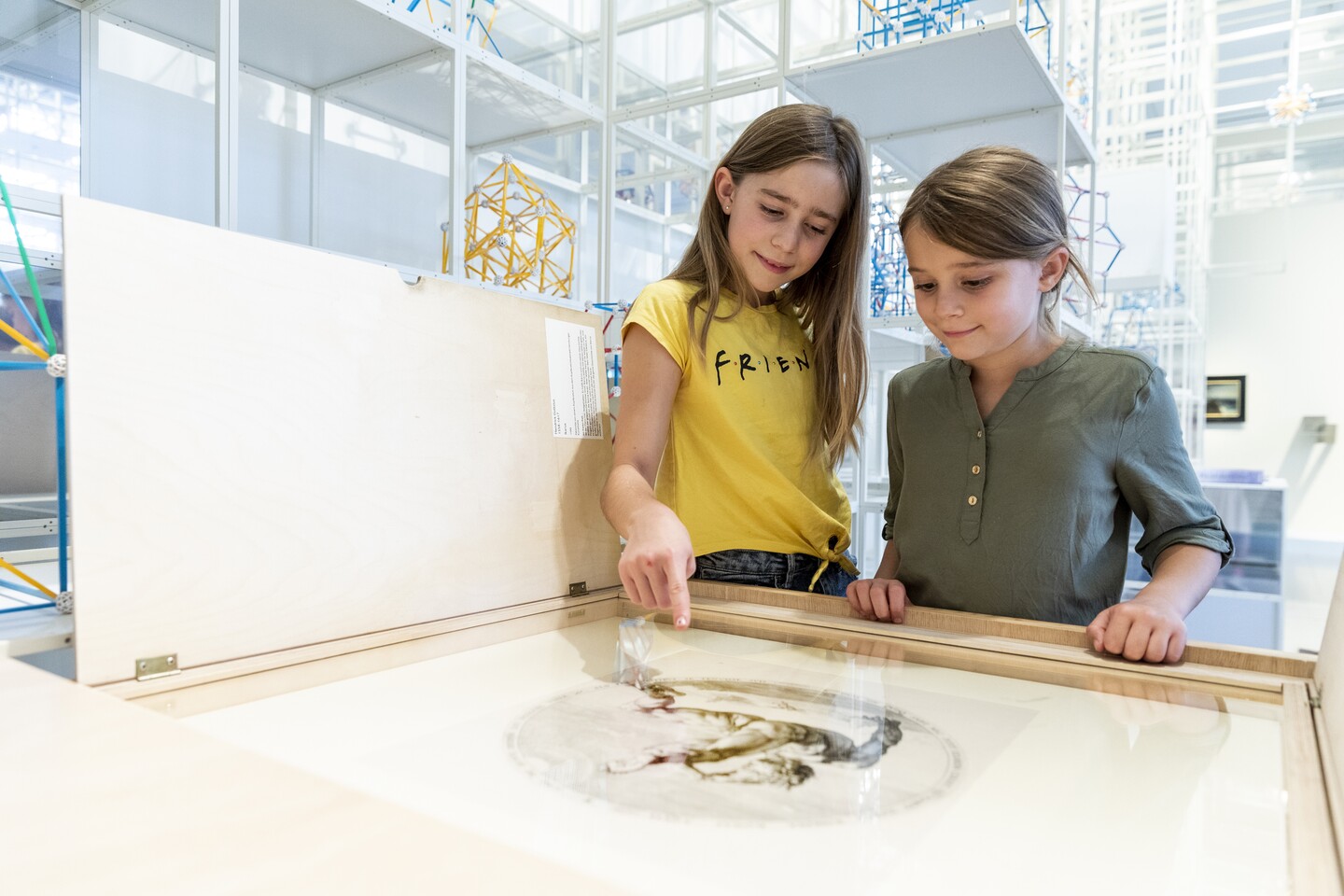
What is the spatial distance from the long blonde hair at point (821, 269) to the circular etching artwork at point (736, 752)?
0.38 meters

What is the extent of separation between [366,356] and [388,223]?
1.78 m

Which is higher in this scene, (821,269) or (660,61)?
(660,61)

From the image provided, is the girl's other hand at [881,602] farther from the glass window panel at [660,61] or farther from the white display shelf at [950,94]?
the glass window panel at [660,61]

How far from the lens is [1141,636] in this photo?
0.46 meters

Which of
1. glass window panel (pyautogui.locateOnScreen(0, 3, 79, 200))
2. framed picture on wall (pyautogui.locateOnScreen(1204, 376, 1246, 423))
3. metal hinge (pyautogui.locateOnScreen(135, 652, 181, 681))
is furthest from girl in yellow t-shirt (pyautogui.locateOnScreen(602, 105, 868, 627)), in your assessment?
framed picture on wall (pyautogui.locateOnScreen(1204, 376, 1246, 423))

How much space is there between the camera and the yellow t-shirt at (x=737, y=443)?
0.73 metres

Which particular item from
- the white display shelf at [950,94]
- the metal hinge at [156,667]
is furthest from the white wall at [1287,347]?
the metal hinge at [156,667]

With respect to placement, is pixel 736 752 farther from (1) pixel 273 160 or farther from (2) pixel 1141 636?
(1) pixel 273 160

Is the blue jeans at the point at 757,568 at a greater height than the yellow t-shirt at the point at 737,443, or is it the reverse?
the yellow t-shirt at the point at 737,443

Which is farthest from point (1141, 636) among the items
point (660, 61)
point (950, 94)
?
point (660, 61)

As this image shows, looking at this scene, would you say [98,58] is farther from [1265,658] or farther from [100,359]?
[1265,658]

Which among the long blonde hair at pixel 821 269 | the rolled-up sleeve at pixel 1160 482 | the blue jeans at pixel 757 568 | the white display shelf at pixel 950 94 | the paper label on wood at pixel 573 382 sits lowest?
the blue jeans at pixel 757 568

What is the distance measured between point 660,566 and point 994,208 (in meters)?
0.37

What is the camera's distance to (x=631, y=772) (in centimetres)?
33
